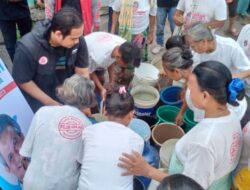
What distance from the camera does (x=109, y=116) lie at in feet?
7.38

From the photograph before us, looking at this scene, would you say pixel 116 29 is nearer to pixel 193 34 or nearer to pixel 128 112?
pixel 193 34

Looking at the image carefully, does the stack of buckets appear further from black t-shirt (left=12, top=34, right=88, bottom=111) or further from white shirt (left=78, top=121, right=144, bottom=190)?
black t-shirt (left=12, top=34, right=88, bottom=111)

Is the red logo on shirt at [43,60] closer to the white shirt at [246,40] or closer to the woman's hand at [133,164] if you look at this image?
the woman's hand at [133,164]

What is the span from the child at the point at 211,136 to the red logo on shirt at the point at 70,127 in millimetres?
376

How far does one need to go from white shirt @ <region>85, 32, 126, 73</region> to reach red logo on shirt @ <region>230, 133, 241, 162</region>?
1.62 metres

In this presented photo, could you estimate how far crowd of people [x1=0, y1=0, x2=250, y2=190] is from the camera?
195 centimetres

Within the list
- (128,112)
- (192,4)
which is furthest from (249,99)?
(128,112)

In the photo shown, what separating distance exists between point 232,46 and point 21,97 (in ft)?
6.10

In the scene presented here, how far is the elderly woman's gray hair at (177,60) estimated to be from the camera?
2.86 m

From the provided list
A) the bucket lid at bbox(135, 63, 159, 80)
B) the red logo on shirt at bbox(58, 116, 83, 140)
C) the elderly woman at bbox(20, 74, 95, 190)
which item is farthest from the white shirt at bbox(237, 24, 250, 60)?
the red logo on shirt at bbox(58, 116, 83, 140)

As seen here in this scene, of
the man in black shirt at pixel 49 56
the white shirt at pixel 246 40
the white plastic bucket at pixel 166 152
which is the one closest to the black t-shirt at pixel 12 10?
the man in black shirt at pixel 49 56

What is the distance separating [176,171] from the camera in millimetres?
2168

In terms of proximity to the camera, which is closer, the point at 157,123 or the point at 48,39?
the point at 48,39

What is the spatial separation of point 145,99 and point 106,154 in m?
1.69
